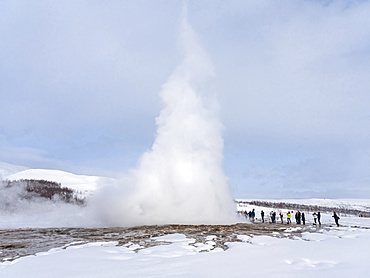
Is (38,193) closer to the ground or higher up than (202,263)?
higher up

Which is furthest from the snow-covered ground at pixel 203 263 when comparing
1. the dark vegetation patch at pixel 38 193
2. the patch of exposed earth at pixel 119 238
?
the dark vegetation patch at pixel 38 193

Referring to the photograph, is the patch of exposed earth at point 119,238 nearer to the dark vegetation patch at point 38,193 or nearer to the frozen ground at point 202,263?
the frozen ground at point 202,263

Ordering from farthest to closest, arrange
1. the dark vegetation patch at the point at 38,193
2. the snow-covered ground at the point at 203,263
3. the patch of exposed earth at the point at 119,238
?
the dark vegetation patch at the point at 38,193, the patch of exposed earth at the point at 119,238, the snow-covered ground at the point at 203,263

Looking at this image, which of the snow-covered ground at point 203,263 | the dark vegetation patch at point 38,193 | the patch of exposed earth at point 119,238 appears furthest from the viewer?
the dark vegetation patch at point 38,193

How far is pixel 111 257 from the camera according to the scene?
945cm

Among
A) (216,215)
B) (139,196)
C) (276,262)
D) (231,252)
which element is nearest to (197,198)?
(216,215)

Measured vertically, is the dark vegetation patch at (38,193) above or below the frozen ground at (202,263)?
above

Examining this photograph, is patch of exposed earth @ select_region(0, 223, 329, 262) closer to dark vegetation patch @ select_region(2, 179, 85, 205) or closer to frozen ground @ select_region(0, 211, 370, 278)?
frozen ground @ select_region(0, 211, 370, 278)

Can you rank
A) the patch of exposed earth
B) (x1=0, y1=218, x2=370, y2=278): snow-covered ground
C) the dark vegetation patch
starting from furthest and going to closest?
the dark vegetation patch, the patch of exposed earth, (x1=0, y1=218, x2=370, y2=278): snow-covered ground

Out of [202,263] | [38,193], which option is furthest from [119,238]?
[38,193]

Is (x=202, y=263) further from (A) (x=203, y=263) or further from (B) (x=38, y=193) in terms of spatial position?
(B) (x=38, y=193)

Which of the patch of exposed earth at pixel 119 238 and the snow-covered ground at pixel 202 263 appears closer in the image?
the snow-covered ground at pixel 202 263

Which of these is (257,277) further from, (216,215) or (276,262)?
(216,215)

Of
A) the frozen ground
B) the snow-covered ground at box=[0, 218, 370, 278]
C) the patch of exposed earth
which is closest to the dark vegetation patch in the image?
the patch of exposed earth
